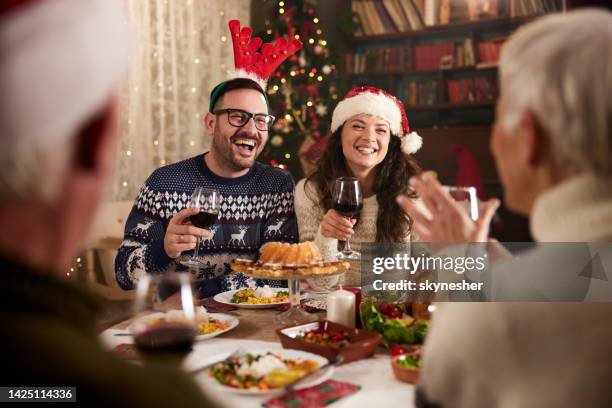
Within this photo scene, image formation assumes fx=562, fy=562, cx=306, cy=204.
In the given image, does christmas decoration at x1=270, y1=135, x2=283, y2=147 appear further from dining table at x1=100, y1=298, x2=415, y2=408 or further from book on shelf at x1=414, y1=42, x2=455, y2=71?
dining table at x1=100, y1=298, x2=415, y2=408

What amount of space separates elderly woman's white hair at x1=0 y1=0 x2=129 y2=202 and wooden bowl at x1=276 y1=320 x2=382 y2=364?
1.00 m

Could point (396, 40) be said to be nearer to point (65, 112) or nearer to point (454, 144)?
point (454, 144)

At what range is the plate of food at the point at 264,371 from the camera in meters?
1.16

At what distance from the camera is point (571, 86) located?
0.82 metres

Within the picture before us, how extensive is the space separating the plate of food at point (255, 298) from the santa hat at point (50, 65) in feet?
4.87

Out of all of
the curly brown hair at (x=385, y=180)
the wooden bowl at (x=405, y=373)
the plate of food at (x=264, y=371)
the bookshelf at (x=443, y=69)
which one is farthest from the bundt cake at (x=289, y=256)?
the bookshelf at (x=443, y=69)

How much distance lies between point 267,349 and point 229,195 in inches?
47.6

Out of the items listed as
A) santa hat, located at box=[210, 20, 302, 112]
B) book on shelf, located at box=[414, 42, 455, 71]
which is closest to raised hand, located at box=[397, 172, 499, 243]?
santa hat, located at box=[210, 20, 302, 112]

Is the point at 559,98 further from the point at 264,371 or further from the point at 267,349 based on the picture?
the point at 267,349

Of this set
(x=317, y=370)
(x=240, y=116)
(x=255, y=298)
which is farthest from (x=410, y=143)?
(x=317, y=370)

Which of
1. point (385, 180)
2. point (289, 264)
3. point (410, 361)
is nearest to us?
point (410, 361)

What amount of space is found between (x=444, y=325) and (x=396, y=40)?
5193 mm

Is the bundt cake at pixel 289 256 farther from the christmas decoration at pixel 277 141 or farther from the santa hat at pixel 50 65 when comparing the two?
the christmas decoration at pixel 277 141

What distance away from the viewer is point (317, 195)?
2668 millimetres
